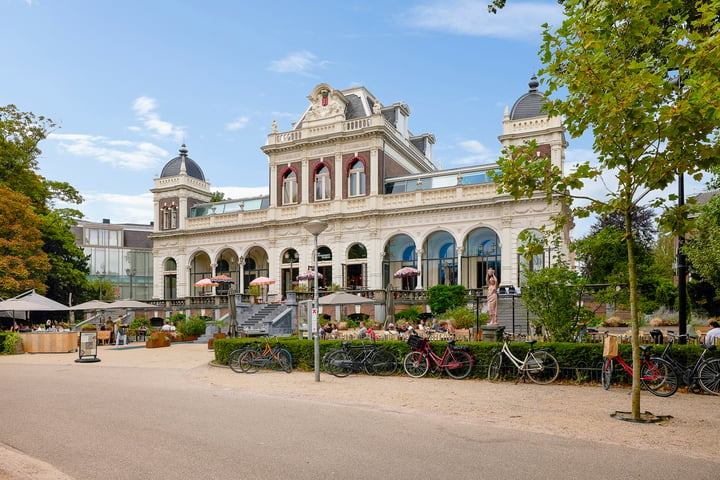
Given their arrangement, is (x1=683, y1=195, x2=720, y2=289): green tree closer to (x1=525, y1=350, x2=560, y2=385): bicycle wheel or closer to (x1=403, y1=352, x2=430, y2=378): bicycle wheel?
(x1=525, y1=350, x2=560, y2=385): bicycle wheel

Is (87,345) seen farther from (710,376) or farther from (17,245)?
(710,376)

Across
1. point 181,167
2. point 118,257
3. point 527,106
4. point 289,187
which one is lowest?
point 118,257

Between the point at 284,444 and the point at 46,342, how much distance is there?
21.3 m

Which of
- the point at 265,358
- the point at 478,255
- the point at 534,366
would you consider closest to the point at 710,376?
the point at 534,366

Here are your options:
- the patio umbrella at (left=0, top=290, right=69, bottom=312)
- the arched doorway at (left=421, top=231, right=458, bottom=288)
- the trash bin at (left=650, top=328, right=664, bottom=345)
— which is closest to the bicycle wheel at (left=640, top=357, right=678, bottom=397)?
the trash bin at (left=650, top=328, right=664, bottom=345)

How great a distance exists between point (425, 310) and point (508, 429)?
80.9 feet

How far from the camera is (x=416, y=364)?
14.3 m

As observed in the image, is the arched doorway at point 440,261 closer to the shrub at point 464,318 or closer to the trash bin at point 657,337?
the shrub at point 464,318

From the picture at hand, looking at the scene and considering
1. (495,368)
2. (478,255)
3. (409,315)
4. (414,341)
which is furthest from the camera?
(478,255)

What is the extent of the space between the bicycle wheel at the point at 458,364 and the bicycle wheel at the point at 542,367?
1483mm

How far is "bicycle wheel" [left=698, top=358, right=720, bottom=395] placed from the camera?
11.3 m

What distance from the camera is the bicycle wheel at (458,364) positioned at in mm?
13953

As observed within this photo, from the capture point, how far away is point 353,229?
131 ft

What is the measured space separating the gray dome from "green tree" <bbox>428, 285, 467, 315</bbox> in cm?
2774
